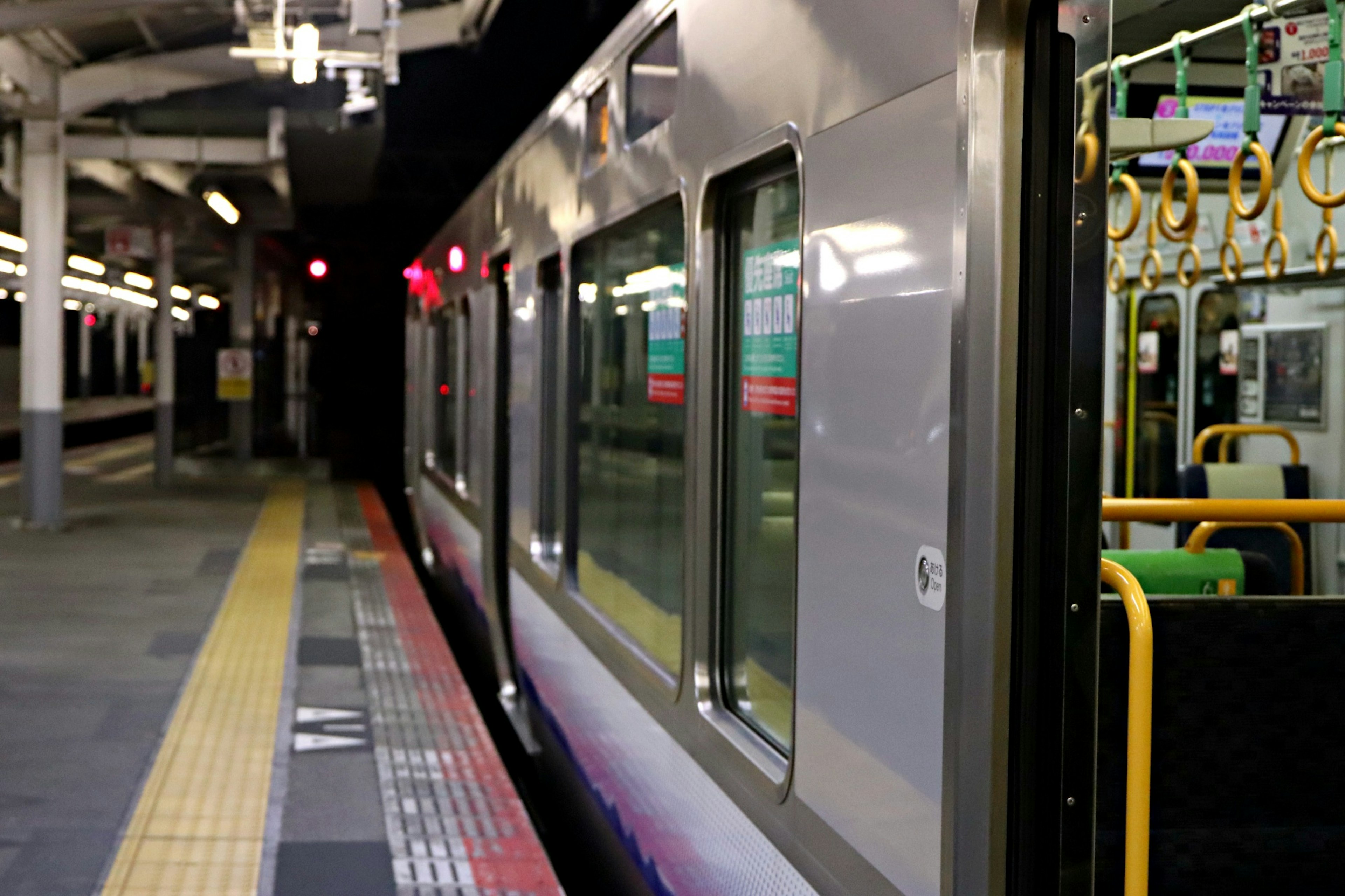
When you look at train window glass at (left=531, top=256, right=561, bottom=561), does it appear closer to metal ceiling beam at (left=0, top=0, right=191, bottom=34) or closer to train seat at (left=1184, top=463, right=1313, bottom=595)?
train seat at (left=1184, top=463, right=1313, bottom=595)

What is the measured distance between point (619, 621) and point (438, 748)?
57.1 inches

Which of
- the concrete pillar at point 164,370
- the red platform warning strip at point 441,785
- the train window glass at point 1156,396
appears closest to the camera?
the red platform warning strip at point 441,785

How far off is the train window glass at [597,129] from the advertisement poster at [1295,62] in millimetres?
→ 1701

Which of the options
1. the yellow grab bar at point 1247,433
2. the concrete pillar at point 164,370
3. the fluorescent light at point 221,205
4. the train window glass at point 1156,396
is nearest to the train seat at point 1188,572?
the yellow grab bar at point 1247,433

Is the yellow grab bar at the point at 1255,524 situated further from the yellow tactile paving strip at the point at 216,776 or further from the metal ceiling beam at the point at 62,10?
the metal ceiling beam at the point at 62,10

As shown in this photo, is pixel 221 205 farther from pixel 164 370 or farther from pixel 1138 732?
pixel 1138 732

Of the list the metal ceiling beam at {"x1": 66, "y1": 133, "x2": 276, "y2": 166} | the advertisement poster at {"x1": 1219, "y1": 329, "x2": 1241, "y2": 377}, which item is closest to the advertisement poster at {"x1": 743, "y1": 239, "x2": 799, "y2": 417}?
the advertisement poster at {"x1": 1219, "y1": 329, "x2": 1241, "y2": 377}

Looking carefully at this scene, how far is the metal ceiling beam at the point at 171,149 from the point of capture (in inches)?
530

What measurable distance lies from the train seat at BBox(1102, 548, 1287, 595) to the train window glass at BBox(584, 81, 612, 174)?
1696 mm

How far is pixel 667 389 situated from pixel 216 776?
90.5 inches

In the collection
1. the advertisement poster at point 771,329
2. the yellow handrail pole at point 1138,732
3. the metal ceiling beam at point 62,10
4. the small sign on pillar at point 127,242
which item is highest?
the metal ceiling beam at point 62,10

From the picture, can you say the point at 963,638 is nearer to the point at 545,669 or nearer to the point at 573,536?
the point at 573,536

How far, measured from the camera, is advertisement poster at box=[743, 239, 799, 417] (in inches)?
96.3

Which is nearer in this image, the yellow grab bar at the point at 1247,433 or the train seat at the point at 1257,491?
the train seat at the point at 1257,491
